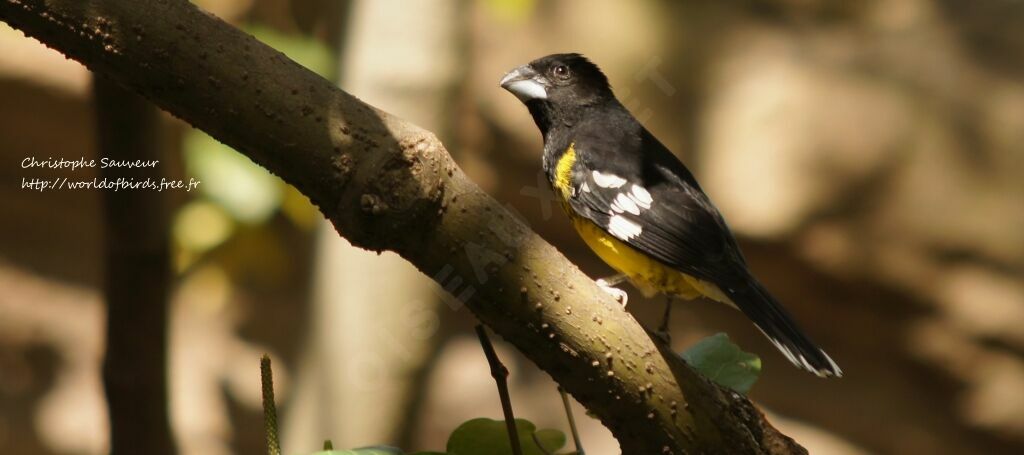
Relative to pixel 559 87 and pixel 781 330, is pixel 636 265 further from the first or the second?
pixel 559 87

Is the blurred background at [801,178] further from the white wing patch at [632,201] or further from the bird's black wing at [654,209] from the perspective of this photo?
the white wing patch at [632,201]

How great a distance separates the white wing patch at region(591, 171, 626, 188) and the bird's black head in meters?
0.43

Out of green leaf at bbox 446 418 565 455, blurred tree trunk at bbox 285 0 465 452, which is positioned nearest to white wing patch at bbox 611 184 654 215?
green leaf at bbox 446 418 565 455

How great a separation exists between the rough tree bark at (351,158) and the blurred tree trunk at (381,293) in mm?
2377

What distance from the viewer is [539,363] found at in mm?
1779

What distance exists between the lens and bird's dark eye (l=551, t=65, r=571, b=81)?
3.43m

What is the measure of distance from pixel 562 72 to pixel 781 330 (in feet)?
4.19

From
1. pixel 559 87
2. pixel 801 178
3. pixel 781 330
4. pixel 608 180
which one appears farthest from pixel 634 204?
pixel 801 178

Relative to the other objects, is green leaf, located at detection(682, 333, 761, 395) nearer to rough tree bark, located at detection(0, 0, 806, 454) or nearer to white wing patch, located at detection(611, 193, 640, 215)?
rough tree bark, located at detection(0, 0, 806, 454)

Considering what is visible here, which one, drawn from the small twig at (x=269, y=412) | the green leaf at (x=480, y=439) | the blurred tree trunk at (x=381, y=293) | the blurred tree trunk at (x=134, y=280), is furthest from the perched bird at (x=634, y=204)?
the small twig at (x=269, y=412)

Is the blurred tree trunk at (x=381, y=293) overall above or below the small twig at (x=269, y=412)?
above

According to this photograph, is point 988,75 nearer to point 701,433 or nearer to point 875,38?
point 875,38

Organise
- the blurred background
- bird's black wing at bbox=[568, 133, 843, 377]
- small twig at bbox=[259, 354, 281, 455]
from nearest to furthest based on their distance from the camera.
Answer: small twig at bbox=[259, 354, 281, 455] → bird's black wing at bbox=[568, 133, 843, 377] → the blurred background

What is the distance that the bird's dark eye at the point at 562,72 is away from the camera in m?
3.43
